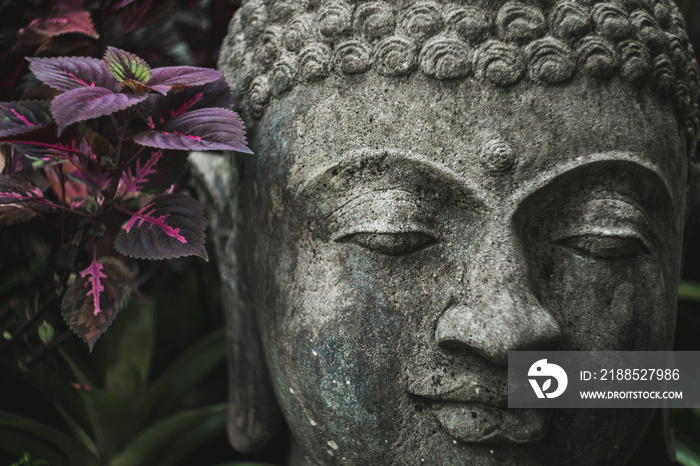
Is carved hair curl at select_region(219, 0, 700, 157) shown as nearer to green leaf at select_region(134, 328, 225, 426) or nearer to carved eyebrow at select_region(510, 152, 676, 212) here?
carved eyebrow at select_region(510, 152, 676, 212)

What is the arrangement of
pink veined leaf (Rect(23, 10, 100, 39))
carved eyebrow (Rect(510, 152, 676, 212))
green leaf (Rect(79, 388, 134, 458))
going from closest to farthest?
1. carved eyebrow (Rect(510, 152, 676, 212))
2. pink veined leaf (Rect(23, 10, 100, 39))
3. green leaf (Rect(79, 388, 134, 458))

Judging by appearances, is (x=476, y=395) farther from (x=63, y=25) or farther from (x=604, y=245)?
(x=63, y=25)

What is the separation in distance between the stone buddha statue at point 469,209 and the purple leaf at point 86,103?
32 centimetres

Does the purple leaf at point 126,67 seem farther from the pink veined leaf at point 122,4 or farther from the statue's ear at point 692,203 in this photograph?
the statue's ear at point 692,203

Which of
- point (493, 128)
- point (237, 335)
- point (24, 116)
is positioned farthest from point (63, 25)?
point (493, 128)

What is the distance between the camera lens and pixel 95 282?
3.90 feet

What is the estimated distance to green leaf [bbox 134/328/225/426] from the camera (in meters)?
1.96

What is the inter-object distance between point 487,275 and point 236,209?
63 cm

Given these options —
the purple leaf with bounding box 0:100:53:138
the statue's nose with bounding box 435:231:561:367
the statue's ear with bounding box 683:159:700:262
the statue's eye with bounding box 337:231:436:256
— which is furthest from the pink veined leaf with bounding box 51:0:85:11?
the statue's ear with bounding box 683:159:700:262

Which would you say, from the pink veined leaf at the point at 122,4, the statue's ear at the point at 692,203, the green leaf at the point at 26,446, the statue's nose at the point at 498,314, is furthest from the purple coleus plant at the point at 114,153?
A: the statue's ear at the point at 692,203

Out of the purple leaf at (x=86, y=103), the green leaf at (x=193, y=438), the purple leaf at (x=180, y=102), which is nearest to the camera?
the purple leaf at (x=86, y=103)

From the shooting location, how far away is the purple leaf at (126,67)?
1.14 meters

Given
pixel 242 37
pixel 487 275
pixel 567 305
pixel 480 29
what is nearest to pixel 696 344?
pixel 567 305

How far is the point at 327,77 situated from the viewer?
1.20 meters
